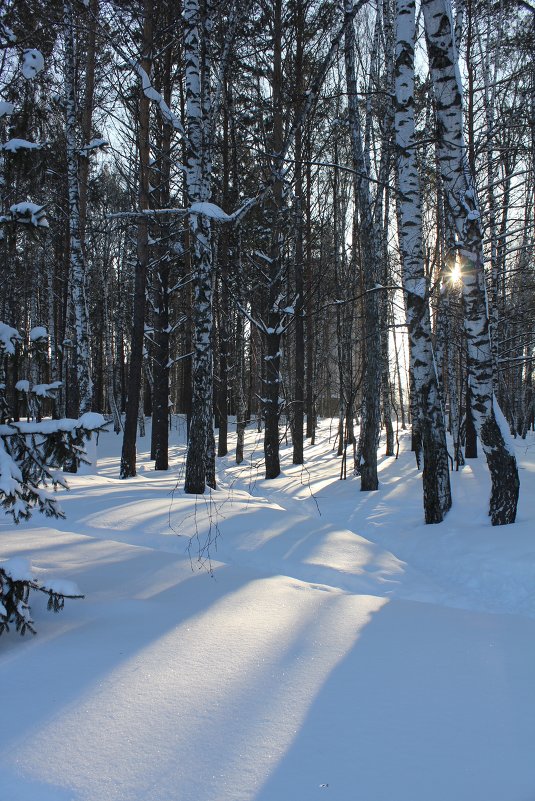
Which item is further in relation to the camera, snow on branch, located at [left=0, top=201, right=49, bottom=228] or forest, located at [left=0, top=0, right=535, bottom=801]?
snow on branch, located at [left=0, top=201, right=49, bottom=228]

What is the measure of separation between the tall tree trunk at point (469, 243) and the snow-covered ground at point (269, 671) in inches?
23.7

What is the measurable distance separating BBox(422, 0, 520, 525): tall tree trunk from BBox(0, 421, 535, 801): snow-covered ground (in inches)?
23.7

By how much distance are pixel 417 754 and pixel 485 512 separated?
4.86m

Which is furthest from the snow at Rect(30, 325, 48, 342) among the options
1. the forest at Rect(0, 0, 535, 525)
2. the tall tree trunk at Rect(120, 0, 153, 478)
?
the tall tree trunk at Rect(120, 0, 153, 478)

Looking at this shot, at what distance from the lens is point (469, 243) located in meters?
6.18

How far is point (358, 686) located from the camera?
9.21 ft

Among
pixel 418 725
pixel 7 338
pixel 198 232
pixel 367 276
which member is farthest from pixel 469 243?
pixel 418 725

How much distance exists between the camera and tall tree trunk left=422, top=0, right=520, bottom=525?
19.7 ft

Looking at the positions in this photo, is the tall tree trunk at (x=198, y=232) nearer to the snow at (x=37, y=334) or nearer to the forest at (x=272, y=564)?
the forest at (x=272, y=564)

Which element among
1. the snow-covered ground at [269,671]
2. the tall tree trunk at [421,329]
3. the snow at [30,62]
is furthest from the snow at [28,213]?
the tall tree trunk at [421,329]

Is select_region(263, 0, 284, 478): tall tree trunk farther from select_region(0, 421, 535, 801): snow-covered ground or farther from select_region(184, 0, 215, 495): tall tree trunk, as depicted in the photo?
select_region(0, 421, 535, 801): snow-covered ground

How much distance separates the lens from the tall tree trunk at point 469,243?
6008 millimetres

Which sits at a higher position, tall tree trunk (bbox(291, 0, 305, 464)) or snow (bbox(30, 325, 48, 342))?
tall tree trunk (bbox(291, 0, 305, 464))

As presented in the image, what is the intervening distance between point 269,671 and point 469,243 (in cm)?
524
